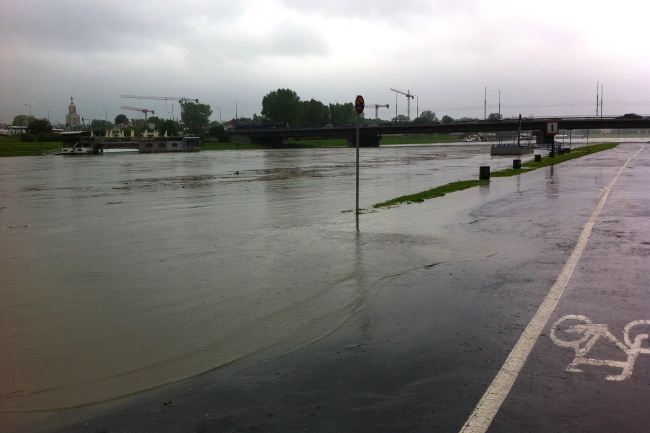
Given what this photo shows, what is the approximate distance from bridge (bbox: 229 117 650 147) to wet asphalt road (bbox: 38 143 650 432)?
99.7 meters

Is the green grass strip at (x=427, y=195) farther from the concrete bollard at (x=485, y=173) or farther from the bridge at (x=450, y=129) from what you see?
the bridge at (x=450, y=129)

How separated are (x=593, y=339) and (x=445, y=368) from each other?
1867mm

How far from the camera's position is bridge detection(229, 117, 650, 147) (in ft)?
390

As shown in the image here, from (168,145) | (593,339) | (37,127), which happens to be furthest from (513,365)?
(37,127)

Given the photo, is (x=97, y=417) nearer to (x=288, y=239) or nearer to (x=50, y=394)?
(x=50, y=394)

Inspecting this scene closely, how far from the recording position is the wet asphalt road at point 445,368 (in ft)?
15.4

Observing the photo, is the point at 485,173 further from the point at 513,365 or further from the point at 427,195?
the point at 513,365

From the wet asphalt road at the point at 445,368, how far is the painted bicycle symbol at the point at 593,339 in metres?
0.02

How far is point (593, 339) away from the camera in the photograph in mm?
6379

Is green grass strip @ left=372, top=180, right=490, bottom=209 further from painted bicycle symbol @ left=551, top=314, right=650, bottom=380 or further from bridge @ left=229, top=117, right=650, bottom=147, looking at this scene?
bridge @ left=229, top=117, right=650, bottom=147

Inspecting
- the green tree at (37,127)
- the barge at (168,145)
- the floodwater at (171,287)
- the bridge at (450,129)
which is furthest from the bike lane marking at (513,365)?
the green tree at (37,127)

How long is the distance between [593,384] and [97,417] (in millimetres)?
4278

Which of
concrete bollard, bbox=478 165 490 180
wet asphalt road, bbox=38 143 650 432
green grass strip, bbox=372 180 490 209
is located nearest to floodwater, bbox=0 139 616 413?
wet asphalt road, bbox=38 143 650 432

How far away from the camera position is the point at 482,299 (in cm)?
809
